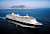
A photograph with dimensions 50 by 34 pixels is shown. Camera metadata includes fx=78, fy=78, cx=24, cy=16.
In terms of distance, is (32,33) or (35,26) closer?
(32,33)

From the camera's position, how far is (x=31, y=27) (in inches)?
322

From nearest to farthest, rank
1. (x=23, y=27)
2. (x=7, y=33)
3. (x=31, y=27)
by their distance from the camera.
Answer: (x=7, y=33) < (x=31, y=27) < (x=23, y=27)

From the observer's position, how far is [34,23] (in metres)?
8.47

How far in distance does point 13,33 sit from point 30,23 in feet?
7.22

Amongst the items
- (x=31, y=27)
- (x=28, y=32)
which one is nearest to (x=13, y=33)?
(x=28, y=32)

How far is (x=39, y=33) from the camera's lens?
7.52 m

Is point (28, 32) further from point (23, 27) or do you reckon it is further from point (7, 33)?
point (7, 33)

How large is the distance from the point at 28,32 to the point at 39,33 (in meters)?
1.07

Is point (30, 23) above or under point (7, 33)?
above

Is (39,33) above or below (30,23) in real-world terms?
below

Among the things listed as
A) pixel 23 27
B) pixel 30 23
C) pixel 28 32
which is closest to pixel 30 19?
pixel 30 23

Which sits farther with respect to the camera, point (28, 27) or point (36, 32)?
point (28, 27)

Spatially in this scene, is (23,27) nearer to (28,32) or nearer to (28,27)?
(28,27)

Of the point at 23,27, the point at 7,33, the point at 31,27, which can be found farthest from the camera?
the point at 23,27
